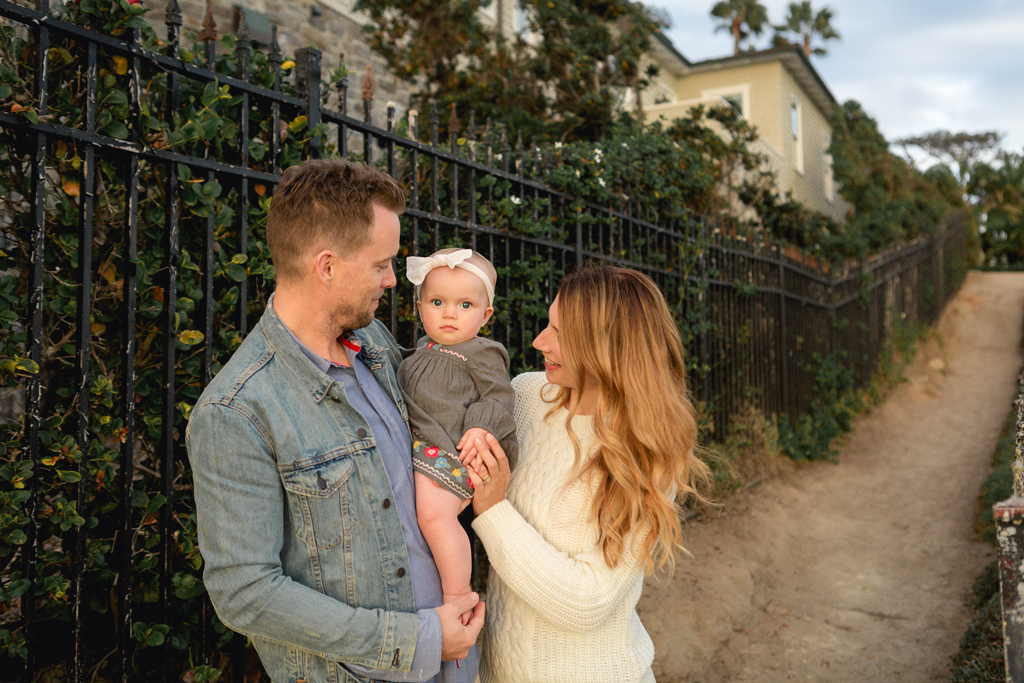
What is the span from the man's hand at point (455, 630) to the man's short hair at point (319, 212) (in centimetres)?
90

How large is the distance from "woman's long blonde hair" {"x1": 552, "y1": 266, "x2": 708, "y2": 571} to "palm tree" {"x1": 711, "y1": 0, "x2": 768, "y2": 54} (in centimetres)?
2325

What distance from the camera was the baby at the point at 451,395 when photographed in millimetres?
1837

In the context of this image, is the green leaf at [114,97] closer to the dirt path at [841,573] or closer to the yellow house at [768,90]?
the dirt path at [841,573]

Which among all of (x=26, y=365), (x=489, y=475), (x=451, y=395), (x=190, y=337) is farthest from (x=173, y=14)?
(x=489, y=475)

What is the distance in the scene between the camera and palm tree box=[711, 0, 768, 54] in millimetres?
22656

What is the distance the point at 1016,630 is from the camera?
2018 millimetres

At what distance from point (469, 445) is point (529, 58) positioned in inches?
316

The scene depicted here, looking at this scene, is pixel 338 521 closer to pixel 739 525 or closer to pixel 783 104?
pixel 739 525

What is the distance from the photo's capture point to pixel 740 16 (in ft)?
75.1

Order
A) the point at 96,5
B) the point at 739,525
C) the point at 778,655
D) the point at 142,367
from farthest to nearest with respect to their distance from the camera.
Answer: the point at 739,525 → the point at 778,655 → the point at 142,367 → the point at 96,5

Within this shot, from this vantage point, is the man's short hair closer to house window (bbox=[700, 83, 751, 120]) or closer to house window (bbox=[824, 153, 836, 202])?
house window (bbox=[700, 83, 751, 120])

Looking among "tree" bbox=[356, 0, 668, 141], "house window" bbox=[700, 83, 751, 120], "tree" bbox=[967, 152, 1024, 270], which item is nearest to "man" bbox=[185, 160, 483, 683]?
"tree" bbox=[356, 0, 668, 141]

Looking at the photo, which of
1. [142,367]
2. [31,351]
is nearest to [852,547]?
[142,367]

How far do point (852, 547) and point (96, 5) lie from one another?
6.39 m
